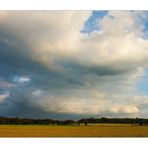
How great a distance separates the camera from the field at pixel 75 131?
10.8 m

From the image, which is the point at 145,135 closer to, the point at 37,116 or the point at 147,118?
the point at 147,118

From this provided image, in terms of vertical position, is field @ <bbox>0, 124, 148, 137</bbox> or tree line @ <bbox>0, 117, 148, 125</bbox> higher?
tree line @ <bbox>0, 117, 148, 125</bbox>

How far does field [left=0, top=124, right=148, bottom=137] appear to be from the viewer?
10.8 meters

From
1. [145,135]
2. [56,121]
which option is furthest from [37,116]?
[145,135]

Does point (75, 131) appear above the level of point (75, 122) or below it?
below

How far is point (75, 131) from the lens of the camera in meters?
10.8

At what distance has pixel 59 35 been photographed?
36.0ft

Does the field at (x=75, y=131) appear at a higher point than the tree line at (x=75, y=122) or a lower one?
lower
